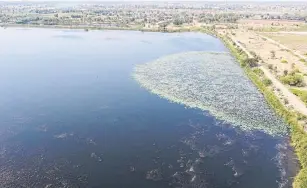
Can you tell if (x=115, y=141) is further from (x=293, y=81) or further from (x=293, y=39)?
(x=293, y=39)

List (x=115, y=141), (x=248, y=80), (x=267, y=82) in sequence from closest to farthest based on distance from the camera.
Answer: (x=115, y=141)
(x=267, y=82)
(x=248, y=80)

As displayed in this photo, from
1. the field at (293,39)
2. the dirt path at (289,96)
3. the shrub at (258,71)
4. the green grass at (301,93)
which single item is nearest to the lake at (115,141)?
the dirt path at (289,96)

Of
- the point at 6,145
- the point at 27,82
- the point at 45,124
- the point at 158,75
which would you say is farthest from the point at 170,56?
the point at 6,145

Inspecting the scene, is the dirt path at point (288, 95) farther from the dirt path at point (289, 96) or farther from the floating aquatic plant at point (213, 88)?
the floating aquatic plant at point (213, 88)

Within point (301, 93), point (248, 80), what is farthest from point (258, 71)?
point (301, 93)

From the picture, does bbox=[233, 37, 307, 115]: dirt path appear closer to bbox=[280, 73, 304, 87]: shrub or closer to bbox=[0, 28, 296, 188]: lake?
bbox=[280, 73, 304, 87]: shrub

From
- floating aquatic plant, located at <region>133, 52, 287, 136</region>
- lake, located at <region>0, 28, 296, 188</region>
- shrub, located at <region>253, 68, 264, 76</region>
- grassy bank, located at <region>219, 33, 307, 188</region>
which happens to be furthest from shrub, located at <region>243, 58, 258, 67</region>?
lake, located at <region>0, 28, 296, 188</region>

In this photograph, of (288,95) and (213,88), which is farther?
(213,88)
